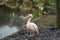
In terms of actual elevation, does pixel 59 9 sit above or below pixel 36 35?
above

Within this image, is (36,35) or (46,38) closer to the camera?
(46,38)

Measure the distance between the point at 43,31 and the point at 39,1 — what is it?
12.2 ft

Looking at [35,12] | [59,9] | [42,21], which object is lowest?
[42,21]

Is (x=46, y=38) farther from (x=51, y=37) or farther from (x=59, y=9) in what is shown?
(x=59, y=9)

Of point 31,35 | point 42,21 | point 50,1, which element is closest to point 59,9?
point 31,35

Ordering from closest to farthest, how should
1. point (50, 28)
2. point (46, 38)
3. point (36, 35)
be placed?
1. point (46, 38)
2. point (36, 35)
3. point (50, 28)

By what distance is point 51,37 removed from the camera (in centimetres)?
475

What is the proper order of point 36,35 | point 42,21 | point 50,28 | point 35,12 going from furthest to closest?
point 42,21 < point 50,28 < point 36,35 < point 35,12

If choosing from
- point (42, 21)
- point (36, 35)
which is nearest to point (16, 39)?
point (36, 35)

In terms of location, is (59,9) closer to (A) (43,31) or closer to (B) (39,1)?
(A) (43,31)

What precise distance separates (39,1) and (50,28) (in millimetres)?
3979

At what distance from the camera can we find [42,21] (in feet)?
22.4

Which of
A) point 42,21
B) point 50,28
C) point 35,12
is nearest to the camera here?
point 35,12

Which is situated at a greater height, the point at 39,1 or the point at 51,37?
the point at 39,1
